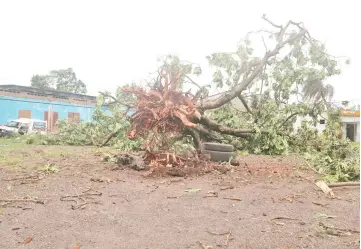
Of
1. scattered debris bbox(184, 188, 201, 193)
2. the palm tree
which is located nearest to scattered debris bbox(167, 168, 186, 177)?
scattered debris bbox(184, 188, 201, 193)

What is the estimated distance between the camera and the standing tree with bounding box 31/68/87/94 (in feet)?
135

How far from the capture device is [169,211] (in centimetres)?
398

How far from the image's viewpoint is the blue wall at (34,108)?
868 inches

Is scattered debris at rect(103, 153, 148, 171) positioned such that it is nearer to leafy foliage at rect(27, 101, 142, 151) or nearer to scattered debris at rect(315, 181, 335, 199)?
scattered debris at rect(315, 181, 335, 199)

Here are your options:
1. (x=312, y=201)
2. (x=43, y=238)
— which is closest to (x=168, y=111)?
(x=312, y=201)

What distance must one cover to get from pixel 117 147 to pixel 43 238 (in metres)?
7.34

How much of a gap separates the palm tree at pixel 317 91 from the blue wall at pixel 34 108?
12579mm

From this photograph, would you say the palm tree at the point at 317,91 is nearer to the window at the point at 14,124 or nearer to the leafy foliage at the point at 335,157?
the leafy foliage at the point at 335,157

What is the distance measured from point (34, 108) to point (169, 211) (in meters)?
21.8

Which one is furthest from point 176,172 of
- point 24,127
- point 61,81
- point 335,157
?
point 61,81

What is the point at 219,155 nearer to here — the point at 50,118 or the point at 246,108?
the point at 246,108

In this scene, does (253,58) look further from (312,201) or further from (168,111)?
(312,201)

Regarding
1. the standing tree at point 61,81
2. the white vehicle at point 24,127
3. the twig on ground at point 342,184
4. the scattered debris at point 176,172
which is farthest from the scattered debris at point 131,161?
the standing tree at point 61,81

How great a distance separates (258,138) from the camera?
33.8 feet
